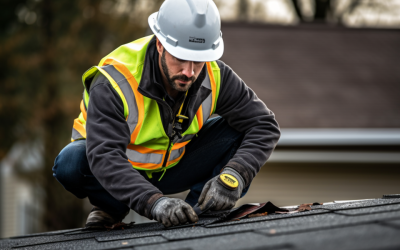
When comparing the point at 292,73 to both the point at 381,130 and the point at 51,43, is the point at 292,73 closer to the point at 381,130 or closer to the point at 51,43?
the point at 381,130

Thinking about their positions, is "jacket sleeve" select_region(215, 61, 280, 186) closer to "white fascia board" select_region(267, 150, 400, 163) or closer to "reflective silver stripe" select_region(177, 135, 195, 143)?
"reflective silver stripe" select_region(177, 135, 195, 143)

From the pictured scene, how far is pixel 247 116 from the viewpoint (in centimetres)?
307

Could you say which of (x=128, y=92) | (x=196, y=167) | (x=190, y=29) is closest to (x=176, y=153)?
(x=196, y=167)

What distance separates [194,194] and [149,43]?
1129 millimetres

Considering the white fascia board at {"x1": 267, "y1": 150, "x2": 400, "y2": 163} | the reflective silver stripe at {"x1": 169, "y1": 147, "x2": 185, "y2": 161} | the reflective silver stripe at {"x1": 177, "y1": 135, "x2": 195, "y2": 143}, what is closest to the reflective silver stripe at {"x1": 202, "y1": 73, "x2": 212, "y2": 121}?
the reflective silver stripe at {"x1": 177, "y1": 135, "x2": 195, "y2": 143}

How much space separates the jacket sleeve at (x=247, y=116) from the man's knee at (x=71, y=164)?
972 mm

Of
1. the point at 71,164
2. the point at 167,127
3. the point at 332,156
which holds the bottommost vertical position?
the point at 71,164

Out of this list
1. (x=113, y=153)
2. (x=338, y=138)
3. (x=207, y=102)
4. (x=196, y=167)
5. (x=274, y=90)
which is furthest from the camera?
(x=274, y=90)

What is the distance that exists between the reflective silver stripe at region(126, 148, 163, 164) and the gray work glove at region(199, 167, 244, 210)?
43 centimetres

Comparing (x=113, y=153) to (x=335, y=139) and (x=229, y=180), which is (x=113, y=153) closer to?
(x=229, y=180)

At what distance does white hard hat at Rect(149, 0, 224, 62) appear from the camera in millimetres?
2678

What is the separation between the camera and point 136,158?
9.45 feet

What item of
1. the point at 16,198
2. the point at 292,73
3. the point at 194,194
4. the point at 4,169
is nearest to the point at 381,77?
the point at 292,73

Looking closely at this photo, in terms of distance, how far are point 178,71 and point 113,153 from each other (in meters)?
0.66
